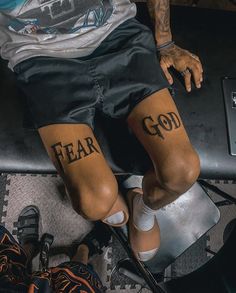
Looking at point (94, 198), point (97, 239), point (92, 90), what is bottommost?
point (97, 239)

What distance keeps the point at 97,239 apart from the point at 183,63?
0.65 metres

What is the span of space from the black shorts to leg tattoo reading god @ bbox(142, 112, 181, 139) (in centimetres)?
6

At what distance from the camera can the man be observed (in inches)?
36.5

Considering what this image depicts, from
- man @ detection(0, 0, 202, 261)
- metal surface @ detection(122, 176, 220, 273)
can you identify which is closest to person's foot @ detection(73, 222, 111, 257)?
metal surface @ detection(122, 176, 220, 273)

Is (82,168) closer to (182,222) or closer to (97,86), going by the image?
(97,86)

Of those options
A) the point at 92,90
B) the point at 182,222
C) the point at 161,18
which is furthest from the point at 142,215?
the point at 161,18

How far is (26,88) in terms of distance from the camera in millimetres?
1000

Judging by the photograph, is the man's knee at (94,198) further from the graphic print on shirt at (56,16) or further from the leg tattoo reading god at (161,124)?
the graphic print on shirt at (56,16)

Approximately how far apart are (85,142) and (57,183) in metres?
0.61

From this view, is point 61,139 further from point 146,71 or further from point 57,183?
point 57,183

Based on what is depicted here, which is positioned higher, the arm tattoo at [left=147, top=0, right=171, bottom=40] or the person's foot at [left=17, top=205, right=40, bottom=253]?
the arm tattoo at [left=147, top=0, right=171, bottom=40]

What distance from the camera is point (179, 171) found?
0.92 metres

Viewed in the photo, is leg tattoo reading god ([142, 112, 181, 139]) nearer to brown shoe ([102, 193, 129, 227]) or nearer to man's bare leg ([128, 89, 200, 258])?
man's bare leg ([128, 89, 200, 258])

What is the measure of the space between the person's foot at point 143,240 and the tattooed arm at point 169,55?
0.33 metres
